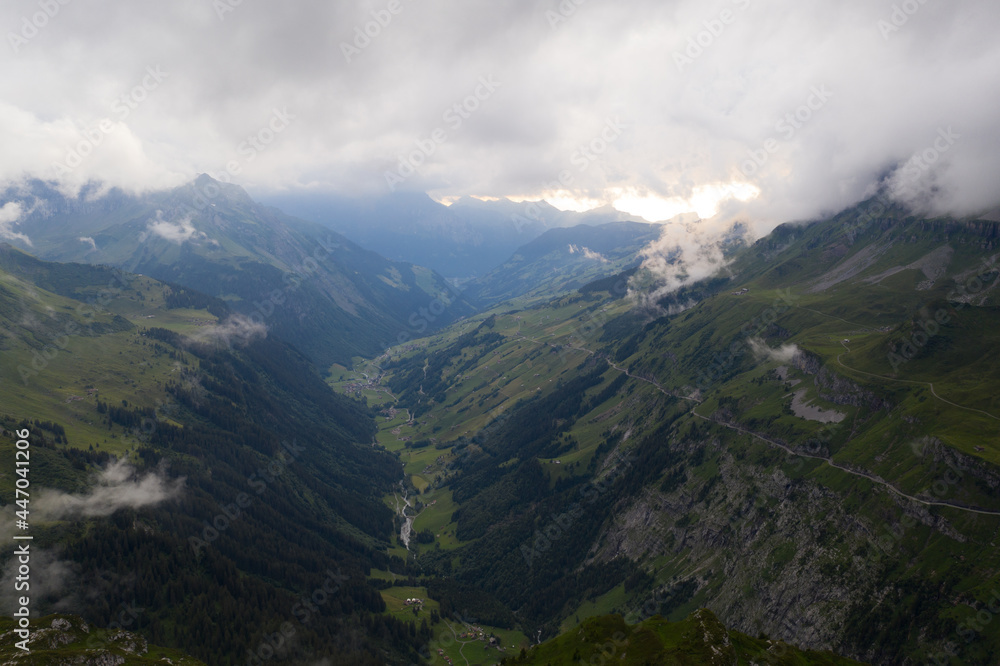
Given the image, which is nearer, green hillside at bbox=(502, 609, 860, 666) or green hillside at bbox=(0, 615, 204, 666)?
green hillside at bbox=(502, 609, 860, 666)

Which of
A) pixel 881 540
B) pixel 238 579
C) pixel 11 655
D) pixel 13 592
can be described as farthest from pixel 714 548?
pixel 13 592

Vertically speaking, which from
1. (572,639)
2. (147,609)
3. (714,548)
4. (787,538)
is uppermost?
(147,609)

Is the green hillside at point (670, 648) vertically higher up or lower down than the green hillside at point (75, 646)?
lower down

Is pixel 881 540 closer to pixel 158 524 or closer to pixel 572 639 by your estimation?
pixel 572 639

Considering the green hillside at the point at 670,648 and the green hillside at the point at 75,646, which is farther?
the green hillside at the point at 75,646

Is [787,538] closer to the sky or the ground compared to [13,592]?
closer to the ground

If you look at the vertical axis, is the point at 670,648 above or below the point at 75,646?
below

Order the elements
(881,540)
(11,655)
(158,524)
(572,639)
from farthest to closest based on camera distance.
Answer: (158,524)
(881,540)
(572,639)
(11,655)

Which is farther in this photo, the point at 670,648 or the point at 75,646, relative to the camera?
the point at 75,646

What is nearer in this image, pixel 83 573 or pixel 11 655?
pixel 11 655

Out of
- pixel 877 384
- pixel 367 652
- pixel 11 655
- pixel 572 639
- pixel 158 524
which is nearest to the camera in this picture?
pixel 11 655

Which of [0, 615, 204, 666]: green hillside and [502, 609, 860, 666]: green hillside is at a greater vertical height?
[0, 615, 204, 666]: green hillside
